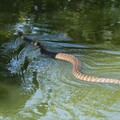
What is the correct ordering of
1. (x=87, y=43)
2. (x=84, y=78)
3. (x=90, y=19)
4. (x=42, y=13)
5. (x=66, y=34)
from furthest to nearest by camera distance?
(x=42, y=13) < (x=90, y=19) < (x=66, y=34) < (x=87, y=43) < (x=84, y=78)

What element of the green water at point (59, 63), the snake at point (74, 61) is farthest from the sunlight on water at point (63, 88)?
the snake at point (74, 61)

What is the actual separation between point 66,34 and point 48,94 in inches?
271

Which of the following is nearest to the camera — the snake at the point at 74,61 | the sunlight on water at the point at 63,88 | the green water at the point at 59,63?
the sunlight on water at the point at 63,88

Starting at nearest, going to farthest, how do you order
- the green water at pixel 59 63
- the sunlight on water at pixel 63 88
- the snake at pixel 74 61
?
the sunlight on water at pixel 63 88 < the green water at pixel 59 63 < the snake at pixel 74 61

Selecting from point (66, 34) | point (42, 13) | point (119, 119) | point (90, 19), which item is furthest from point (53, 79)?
point (42, 13)

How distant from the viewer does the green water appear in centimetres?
927

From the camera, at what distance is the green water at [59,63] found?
30.4 ft

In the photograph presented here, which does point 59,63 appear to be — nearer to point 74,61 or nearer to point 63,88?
Answer: point 74,61

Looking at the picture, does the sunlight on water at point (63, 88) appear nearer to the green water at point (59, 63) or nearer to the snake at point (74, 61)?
the green water at point (59, 63)

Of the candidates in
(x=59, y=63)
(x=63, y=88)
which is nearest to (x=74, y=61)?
(x=59, y=63)

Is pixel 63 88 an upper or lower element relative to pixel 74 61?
lower

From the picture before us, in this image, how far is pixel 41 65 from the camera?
41.7 feet

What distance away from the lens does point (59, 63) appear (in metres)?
13.0

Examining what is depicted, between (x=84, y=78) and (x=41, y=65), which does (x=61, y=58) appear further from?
(x=84, y=78)
